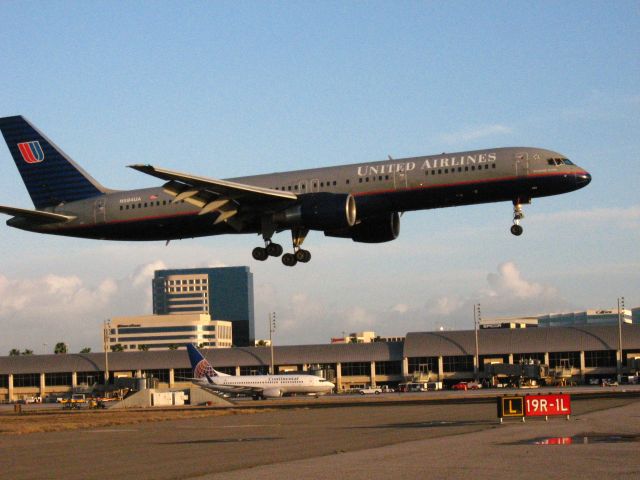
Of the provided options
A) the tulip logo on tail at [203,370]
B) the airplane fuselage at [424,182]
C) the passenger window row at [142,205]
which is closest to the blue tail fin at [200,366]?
the tulip logo on tail at [203,370]

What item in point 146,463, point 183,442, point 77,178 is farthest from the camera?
point 77,178

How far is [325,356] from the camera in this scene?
164 metres

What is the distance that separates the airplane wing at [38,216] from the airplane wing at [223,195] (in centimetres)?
1178

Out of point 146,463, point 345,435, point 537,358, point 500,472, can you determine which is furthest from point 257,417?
point 537,358

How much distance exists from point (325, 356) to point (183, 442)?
122807 mm

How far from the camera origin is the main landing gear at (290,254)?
209ft

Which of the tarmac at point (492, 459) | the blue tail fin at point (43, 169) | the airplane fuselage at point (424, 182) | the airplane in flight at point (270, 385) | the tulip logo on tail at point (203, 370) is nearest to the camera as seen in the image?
A: the tarmac at point (492, 459)

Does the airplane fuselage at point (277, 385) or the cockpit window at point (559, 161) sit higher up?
the cockpit window at point (559, 161)

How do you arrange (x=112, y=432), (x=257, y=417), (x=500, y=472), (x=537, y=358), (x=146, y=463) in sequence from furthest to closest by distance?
(x=537, y=358)
(x=257, y=417)
(x=112, y=432)
(x=146, y=463)
(x=500, y=472)

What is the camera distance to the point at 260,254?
215 ft

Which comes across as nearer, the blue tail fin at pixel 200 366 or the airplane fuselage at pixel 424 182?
the airplane fuselage at pixel 424 182

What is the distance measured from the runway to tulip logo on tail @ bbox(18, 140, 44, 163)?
26.0 meters

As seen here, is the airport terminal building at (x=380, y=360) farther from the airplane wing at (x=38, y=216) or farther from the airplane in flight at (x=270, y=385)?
the airplane wing at (x=38, y=216)

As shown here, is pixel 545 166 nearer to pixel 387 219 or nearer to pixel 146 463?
pixel 387 219
